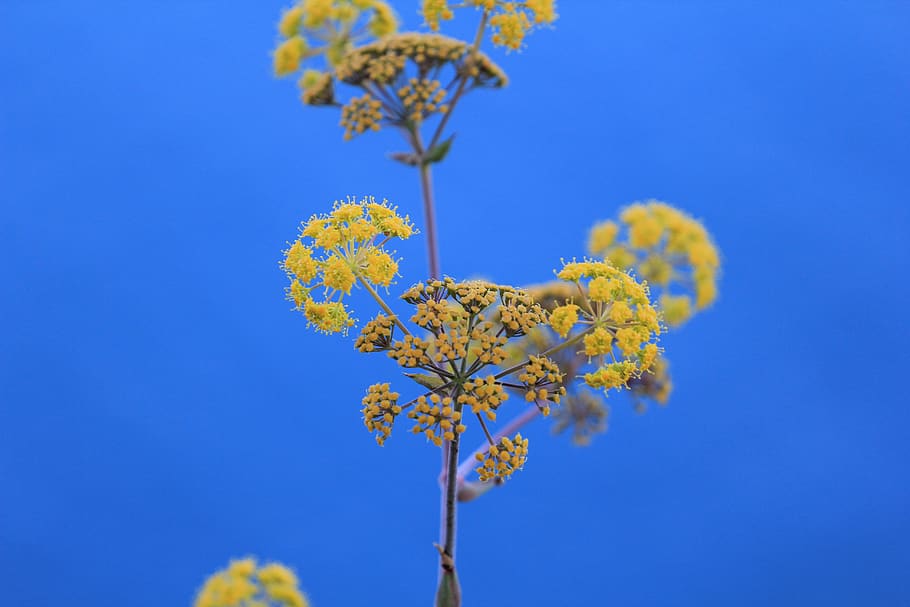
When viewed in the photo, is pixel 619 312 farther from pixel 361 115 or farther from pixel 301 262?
pixel 361 115

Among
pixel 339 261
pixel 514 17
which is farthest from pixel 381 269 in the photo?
pixel 514 17

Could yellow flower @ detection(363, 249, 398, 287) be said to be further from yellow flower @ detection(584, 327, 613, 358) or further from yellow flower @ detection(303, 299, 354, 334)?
yellow flower @ detection(584, 327, 613, 358)

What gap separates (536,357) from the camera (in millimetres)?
2420

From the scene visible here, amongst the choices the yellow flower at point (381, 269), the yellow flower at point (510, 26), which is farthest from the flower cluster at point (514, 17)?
the yellow flower at point (381, 269)

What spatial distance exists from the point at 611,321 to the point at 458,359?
48 cm

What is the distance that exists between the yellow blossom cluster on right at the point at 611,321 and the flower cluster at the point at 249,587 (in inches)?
39.4

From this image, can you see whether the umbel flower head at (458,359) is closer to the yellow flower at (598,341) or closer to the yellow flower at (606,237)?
the yellow flower at (598,341)

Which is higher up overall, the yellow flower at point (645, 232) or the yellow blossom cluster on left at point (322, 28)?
the yellow blossom cluster on left at point (322, 28)

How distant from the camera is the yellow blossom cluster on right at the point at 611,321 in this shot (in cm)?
252

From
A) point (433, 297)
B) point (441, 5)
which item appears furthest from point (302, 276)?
point (441, 5)

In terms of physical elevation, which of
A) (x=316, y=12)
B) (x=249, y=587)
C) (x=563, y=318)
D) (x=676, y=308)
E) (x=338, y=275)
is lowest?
(x=249, y=587)

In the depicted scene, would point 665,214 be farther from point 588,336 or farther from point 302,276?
point 302,276

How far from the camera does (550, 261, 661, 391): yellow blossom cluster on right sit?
8.25 feet

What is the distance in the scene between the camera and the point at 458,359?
2393 millimetres
